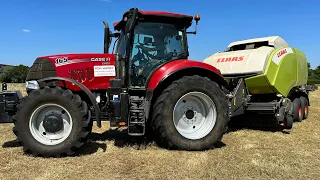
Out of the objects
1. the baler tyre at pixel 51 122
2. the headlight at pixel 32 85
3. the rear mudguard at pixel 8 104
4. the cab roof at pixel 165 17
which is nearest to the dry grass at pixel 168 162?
the baler tyre at pixel 51 122

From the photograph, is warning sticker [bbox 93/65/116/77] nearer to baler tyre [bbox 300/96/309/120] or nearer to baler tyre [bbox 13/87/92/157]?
baler tyre [bbox 13/87/92/157]

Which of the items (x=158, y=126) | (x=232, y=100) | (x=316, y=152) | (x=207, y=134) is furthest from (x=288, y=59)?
(x=158, y=126)

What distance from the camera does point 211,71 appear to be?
5582 mm

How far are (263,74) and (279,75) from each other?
64 centimetres

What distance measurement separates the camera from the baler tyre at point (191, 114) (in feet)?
17.0

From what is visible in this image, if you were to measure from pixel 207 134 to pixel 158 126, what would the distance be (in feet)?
2.93

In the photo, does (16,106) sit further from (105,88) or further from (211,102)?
(211,102)

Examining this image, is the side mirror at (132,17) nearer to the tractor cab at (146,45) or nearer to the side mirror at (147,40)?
the tractor cab at (146,45)

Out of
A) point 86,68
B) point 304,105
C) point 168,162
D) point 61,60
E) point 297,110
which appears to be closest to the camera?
point 168,162

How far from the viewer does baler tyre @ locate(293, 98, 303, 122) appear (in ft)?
29.0

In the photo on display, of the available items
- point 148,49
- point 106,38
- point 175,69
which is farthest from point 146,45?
point 106,38

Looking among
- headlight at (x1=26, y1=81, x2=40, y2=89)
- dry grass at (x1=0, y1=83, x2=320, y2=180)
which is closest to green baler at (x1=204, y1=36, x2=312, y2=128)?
dry grass at (x1=0, y1=83, x2=320, y2=180)

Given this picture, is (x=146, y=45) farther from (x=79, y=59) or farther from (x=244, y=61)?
(x=244, y=61)

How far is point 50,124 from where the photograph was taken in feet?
16.1
